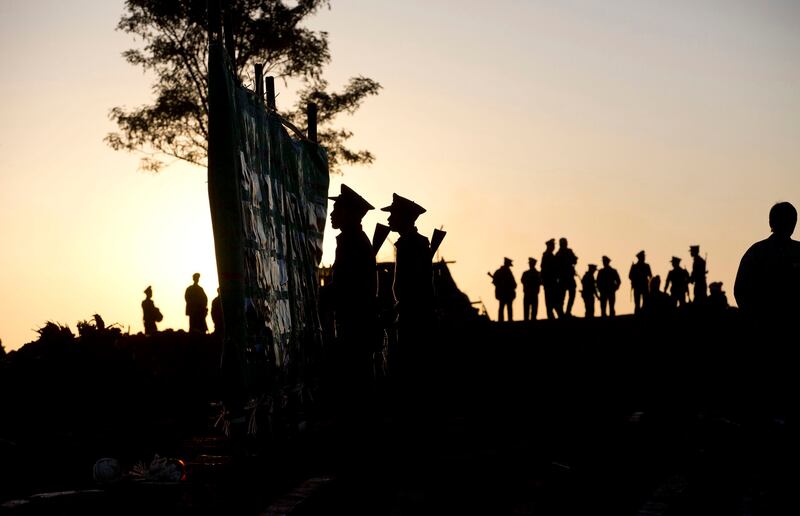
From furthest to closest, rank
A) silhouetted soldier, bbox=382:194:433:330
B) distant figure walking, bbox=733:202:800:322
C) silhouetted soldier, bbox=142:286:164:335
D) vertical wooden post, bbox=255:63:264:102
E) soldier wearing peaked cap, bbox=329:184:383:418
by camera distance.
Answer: silhouetted soldier, bbox=142:286:164:335
silhouetted soldier, bbox=382:194:433:330
soldier wearing peaked cap, bbox=329:184:383:418
vertical wooden post, bbox=255:63:264:102
distant figure walking, bbox=733:202:800:322

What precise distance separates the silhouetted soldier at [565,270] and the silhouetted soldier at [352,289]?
21.2 m

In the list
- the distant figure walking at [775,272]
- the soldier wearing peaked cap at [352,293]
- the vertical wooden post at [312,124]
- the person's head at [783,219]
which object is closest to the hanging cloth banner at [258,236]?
the soldier wearing peaked cap at [352,293]

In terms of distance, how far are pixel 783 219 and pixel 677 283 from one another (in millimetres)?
25170

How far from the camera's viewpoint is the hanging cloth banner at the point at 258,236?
11.0m

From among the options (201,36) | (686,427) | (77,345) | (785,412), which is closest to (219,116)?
(785,412)

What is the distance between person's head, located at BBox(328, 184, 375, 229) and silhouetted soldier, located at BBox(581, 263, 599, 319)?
→ 24.0 m

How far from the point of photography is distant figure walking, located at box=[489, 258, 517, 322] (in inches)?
1457

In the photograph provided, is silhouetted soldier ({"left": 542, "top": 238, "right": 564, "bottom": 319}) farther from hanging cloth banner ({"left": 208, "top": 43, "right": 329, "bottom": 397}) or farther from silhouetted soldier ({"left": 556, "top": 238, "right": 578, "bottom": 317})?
hanging cloth banner ({"left": 208, "top": 43, "right": 329, "bottom": 397})

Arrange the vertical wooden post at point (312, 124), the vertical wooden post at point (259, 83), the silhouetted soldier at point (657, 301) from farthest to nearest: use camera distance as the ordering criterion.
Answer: the silhouetted soldier at point (657, 301) → the vertical wooden post at point (312, 124) → the vertical wooden post at point (259, 83)

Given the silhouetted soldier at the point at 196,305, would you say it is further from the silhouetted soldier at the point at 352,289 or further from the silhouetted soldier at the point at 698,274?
the silhouetted soldier at the point at 352,289

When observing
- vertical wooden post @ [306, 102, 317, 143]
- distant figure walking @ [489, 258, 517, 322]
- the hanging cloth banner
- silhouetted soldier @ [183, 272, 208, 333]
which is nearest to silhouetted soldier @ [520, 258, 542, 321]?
distant figure walking @ [489, 258, 517, 322]

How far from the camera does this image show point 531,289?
36.3m

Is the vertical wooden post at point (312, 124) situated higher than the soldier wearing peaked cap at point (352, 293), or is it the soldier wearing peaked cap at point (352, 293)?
the vertical wooden post at point (312, 124)

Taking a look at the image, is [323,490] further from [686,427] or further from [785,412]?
[686,427]
